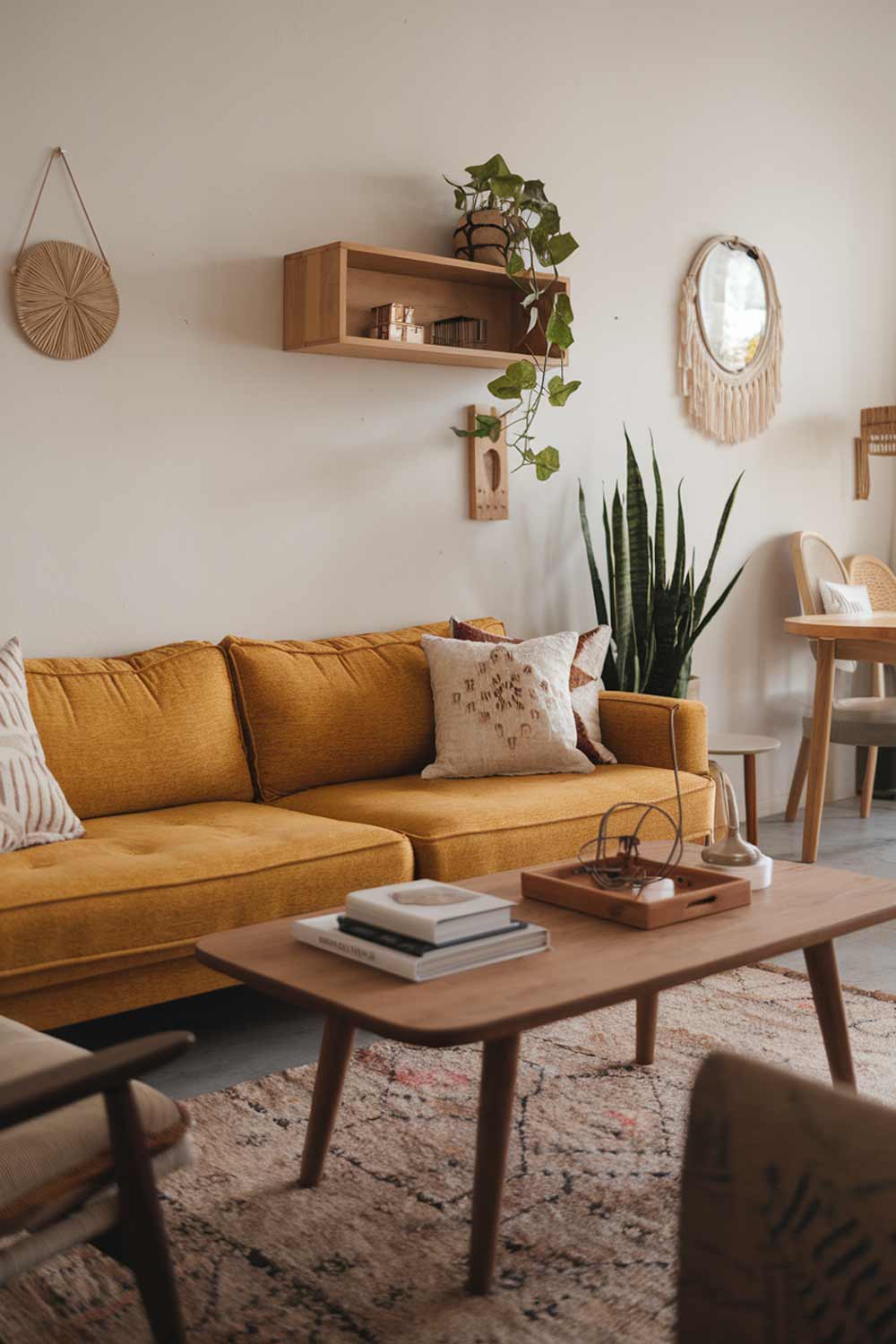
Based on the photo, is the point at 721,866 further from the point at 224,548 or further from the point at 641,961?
the point at 224,548

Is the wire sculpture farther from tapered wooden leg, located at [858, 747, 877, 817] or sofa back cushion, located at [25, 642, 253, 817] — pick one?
tapered wooden leg, located at [858, 747, 877, 817]

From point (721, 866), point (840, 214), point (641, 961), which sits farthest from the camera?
point (840, 214)

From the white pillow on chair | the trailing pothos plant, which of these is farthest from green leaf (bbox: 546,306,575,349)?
the white pillow on chair

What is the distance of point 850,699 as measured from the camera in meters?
4.88

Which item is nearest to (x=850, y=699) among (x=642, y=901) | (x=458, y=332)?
(x=458, y=332)

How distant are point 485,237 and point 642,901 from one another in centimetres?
238

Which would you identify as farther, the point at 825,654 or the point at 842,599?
the point at 842,599

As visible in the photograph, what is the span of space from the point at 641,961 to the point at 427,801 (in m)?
1.26

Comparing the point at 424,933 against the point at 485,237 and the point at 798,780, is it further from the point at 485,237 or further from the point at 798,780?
the point at 798,780

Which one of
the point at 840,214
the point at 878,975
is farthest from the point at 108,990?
the point at 840,214

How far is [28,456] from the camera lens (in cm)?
310

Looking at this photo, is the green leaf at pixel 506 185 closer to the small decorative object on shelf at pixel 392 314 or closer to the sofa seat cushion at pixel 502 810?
the small decorative object on shelf at pixel 392 314

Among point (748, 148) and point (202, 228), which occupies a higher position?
point (748, 148)

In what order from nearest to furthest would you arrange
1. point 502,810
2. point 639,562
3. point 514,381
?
point 502,810 → point 514,381 → point 639,562
